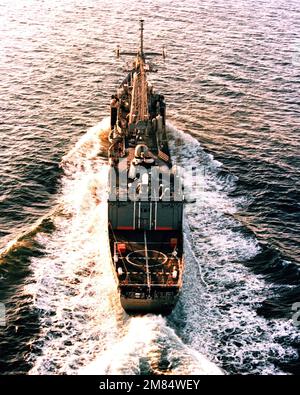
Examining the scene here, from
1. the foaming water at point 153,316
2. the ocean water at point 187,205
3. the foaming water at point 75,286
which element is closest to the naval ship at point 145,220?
the foaming water at point 153,316

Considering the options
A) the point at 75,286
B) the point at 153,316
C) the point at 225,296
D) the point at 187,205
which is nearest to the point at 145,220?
the point at 75,286

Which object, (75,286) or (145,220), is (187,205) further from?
(75,286)

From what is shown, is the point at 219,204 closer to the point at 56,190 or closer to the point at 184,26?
the point at 56,190

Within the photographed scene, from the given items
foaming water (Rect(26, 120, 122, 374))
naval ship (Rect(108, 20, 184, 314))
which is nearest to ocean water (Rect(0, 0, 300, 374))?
foaming water (Rect(26, 120, 122, 374))

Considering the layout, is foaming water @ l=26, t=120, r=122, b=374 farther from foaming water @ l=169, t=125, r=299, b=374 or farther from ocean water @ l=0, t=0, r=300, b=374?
foaming water @ l=169, t=125, r=299, b=374

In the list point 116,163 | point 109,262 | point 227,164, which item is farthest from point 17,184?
point 227,164
